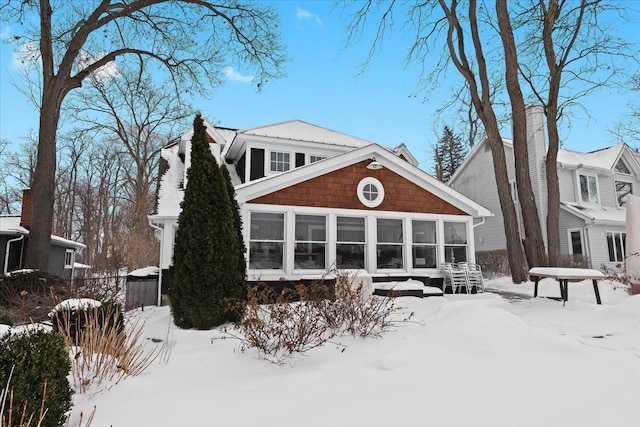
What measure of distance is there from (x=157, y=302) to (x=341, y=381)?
7781 mm

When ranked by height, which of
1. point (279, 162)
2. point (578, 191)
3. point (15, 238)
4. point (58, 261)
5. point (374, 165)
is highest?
point (578, 191)

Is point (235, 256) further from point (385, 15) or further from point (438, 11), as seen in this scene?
point (438, 11)

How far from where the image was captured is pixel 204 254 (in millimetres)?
5781

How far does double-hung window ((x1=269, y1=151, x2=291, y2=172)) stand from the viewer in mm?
12731

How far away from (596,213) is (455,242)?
10989 mm

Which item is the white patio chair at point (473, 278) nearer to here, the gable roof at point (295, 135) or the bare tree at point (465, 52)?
the bare tree at point (465, 52)

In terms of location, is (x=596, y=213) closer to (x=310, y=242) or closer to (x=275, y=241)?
(x=310, y=242)

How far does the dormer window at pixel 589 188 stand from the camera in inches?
764

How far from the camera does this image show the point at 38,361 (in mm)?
2354

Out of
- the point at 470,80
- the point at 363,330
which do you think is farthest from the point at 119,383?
the point at 470,80

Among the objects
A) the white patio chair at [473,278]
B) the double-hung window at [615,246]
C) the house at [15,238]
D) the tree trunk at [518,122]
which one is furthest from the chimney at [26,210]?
the double-hung window at [615,246]

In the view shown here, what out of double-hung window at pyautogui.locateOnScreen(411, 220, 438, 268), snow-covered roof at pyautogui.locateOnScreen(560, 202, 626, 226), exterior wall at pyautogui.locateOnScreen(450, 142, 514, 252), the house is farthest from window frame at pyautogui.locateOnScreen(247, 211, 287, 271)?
snow-covered roof at pyautogui.locateOnScreen(560, 202, 626, 226)

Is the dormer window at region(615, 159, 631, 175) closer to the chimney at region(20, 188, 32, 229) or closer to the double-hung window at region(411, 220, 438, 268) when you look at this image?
the double-hung window at region(411, 220, 438, 268)

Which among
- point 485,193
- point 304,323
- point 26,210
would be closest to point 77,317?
point 304,323
